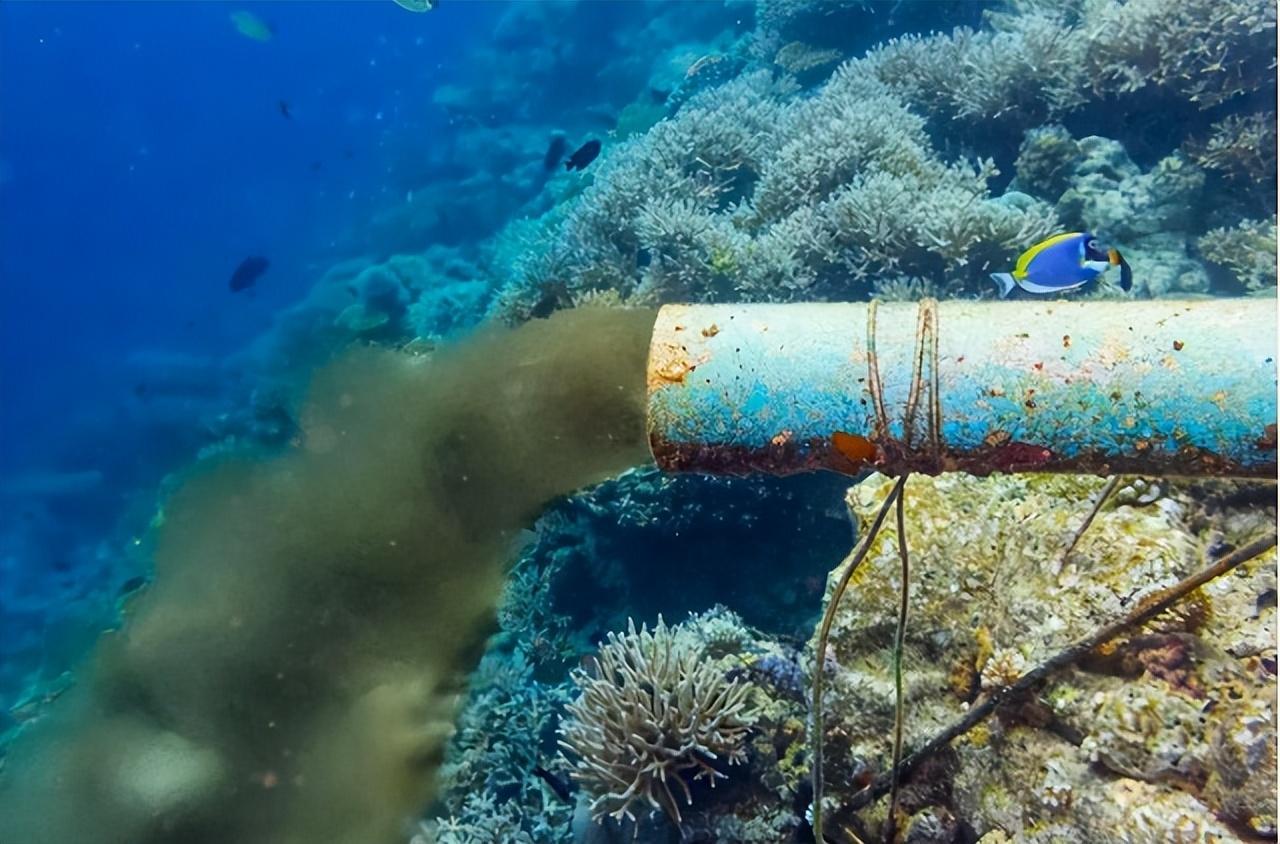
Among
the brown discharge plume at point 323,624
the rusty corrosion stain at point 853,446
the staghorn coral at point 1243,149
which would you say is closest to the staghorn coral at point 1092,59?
the staghorn coral at point 1243,149

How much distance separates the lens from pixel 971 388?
1.70 m

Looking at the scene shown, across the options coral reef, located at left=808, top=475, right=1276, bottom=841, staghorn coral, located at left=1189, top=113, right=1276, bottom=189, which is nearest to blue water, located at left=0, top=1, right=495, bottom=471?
staghorn coral, located at left=1189, top=113, right=1276, bottom=189

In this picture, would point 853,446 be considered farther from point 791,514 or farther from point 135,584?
point 135,584

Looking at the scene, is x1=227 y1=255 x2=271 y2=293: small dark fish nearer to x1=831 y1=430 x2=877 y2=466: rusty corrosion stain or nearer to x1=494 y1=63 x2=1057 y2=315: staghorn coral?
x1=494 y1=63 x2=1057 y2=315: staghorn coral

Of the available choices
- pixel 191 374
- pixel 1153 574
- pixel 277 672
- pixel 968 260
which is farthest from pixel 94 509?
pixel 1153 574

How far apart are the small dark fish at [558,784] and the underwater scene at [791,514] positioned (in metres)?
0.10

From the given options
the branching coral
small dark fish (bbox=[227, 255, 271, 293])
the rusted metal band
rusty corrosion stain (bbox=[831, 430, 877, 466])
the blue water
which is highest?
the blue water

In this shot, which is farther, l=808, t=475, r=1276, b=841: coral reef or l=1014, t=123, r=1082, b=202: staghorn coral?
l=1014, t=123, r=1082, b=202: staghorn coral

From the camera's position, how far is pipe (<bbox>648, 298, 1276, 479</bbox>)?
1580 millimetres

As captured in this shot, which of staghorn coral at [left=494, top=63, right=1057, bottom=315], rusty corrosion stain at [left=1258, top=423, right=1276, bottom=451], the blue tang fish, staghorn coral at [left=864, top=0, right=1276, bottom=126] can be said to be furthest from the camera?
staghorn coral at [left=864, top=0, right=1276, bottom=126]

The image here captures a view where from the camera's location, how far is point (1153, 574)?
7.18 ft

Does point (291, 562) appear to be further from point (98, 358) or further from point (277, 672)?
point (98, 358)

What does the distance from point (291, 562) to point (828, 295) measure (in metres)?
4.29

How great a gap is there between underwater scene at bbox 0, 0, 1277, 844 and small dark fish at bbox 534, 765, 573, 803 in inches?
3.9
